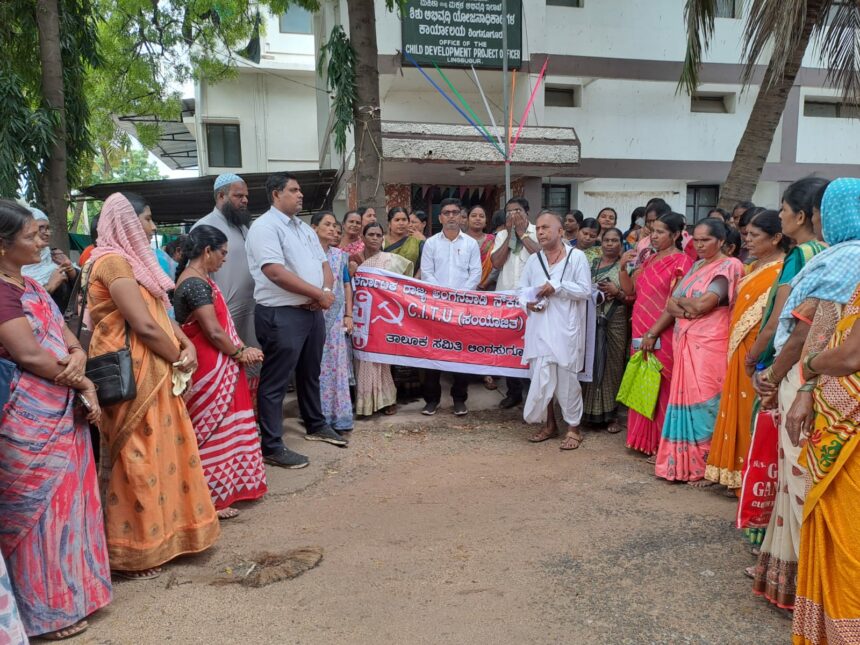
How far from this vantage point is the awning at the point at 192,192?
10.0 metres

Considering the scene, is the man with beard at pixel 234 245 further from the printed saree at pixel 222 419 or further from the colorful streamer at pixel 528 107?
the colorful streamer at pixel 528 107

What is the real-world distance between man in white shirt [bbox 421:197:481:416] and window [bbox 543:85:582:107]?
25.8 ft

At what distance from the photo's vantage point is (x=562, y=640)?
8.36 feet

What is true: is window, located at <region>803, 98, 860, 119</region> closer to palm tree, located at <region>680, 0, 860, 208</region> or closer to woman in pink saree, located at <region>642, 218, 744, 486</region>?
palm tree, located at <region>680, 0, 860, 208</region>

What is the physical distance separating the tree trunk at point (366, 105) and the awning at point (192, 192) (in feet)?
9.31

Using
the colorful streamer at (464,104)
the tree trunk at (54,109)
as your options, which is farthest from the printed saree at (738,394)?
the colorful streamer at (464,104)

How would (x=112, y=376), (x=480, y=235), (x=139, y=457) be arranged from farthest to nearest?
(x=480, y=235) < (x=139, y=457) < (x=112, y=376)

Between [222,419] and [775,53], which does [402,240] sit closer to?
[222,419]

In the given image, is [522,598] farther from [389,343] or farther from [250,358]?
[389,343]

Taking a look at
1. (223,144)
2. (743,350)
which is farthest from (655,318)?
(223,144)

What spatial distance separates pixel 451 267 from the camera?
6133 millimetres

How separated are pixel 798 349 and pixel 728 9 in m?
13.2

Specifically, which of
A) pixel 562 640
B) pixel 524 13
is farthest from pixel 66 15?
pixel 562 640

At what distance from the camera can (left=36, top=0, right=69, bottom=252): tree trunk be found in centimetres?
638
